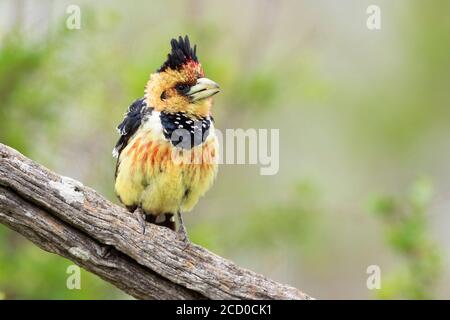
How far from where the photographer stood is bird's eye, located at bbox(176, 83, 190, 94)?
4938 millimetres

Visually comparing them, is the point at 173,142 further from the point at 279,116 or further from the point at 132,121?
the point at 279,116

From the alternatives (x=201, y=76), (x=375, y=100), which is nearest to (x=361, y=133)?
(x=375, y=100)

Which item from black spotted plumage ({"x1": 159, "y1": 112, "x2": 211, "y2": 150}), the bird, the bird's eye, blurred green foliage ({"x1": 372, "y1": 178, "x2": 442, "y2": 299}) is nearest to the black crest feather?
the bird

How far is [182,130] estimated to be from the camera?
493 centimetres

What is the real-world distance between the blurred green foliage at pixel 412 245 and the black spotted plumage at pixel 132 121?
1.98 metres

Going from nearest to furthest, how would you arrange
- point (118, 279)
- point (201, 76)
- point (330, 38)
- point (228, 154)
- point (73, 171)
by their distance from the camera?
point (118, 279) → point (201, 76) → point (228, 154) → point (73, 171) → point (330, 38)

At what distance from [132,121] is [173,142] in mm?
373

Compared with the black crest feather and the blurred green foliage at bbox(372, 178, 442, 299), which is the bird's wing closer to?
the black crest feather

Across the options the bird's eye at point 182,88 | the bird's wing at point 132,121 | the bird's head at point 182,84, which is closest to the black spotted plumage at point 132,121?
the bird's wing at point 132,121

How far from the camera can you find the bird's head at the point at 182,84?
193 inches

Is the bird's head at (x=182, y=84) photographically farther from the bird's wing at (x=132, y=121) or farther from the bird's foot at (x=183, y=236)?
the bird's foot at (x=183, y=236)
